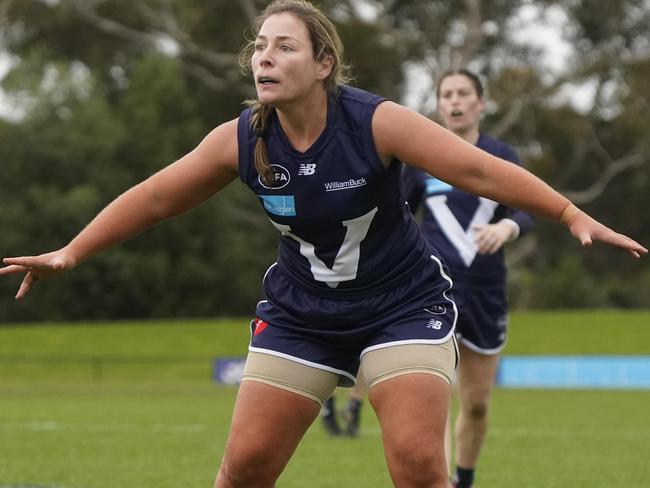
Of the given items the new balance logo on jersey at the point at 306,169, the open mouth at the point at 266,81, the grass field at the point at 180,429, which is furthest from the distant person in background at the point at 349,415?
the open mouth at the point at 266,81

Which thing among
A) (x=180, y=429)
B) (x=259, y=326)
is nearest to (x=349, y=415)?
(x=180, y=429)

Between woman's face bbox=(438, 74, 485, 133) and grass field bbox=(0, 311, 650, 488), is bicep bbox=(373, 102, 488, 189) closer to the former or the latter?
woman's face bbox=(438, 74, 485, 133)

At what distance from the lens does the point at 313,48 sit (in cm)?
486

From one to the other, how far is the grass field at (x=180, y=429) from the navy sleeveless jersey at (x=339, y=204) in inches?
147

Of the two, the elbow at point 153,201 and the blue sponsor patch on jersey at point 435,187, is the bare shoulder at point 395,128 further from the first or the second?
the blue sponsor patch on jersey at point 435,187

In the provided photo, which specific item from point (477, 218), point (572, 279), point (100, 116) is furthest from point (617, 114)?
point (477, 218)

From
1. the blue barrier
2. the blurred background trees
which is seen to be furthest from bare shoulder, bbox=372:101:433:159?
the blurred background trees

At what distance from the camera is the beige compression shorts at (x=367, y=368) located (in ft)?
15.8

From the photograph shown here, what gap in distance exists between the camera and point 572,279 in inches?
1905

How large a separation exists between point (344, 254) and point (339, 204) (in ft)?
0.74

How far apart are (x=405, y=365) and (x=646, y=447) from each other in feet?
22.6

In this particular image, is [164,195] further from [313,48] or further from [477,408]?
[477,408]

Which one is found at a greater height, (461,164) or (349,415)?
(461,164)

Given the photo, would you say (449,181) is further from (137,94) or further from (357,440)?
(137,94)
